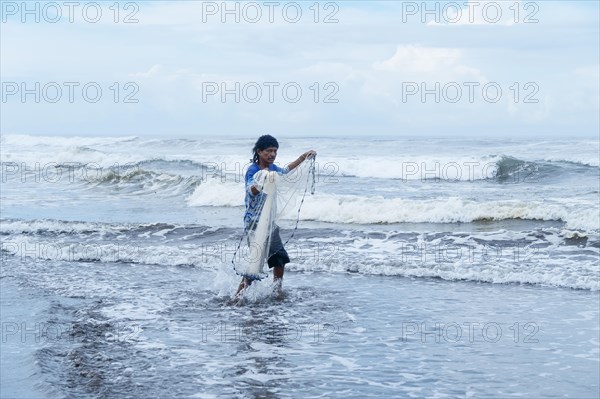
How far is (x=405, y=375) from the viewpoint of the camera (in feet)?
20.1

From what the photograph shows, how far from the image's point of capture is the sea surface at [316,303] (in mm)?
6047

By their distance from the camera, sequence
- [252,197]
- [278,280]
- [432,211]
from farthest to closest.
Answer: [432,211]
[278,280]
[252,197]

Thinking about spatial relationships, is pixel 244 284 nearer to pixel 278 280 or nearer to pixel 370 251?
pixel 278 280

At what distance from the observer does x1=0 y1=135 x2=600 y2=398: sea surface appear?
6047mm

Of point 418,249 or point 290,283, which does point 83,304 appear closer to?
point 290,283

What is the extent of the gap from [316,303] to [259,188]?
5.07 ft

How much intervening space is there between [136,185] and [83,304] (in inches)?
775

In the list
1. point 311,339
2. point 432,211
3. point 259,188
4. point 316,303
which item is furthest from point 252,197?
point 432,211

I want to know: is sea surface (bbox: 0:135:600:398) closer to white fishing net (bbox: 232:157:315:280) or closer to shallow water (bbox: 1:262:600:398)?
shallow water (bbox: 1:262:600:398)

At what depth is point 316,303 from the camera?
8953 mm

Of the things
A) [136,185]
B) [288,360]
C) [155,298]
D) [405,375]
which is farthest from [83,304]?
[136,185]

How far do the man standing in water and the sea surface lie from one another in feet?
0.91

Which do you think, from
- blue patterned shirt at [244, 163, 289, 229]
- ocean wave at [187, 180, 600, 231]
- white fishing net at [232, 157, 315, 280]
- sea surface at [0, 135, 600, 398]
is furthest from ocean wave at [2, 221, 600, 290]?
ocean wave at [187, 180, 600, 231]


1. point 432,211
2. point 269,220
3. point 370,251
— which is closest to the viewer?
point 269,220
